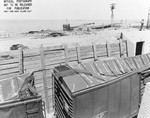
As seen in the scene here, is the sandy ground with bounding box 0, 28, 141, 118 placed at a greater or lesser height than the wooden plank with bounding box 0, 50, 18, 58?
greater

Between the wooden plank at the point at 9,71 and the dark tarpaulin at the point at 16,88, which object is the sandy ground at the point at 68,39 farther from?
the dark tarpaulin at the point at 16,88

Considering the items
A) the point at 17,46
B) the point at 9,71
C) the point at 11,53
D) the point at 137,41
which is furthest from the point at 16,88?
the point at 137,41

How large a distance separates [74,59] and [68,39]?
2.18 ft

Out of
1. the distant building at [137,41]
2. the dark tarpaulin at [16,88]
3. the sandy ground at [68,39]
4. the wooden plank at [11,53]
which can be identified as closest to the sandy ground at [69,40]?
the sandy ground at [68,39]

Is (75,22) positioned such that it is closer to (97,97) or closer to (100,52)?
(100,52)

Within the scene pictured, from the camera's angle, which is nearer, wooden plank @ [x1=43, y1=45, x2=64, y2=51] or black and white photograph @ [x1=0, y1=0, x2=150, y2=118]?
black and white photograph @ [x1=0, y1=0, x2=150, y2=118]

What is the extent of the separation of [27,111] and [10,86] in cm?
67

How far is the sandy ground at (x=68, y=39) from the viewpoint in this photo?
3102 mm

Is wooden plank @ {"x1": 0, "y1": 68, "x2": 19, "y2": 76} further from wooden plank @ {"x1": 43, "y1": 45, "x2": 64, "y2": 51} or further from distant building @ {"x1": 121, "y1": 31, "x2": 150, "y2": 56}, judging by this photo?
distant building @ {"x1": 121, "y1": 31, "x2": 150, "y2": 56}

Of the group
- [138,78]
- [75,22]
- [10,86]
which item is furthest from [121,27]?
[10,86]

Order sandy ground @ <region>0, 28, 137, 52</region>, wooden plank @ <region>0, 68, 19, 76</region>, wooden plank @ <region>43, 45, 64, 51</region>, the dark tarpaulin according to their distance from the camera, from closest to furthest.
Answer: the dark tarpaulin
wooden plank @ <region>0, 68, 19, 76</region>
sandy ground @ <region>0, 28, 137, 52</region>
wooden plank @ <region>43, 45, 64, 51</region>

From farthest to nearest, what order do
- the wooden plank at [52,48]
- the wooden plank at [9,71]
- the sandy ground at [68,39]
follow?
the wooden plank at [52,48] → the sandy ground at [68,39] → the wooden plank at [9,71]

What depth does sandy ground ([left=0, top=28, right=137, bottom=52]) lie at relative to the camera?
310 centimetres

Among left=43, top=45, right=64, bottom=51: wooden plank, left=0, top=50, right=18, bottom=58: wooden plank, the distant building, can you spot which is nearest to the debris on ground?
left=0, top=50, right=18, bottom=58: wooden plank
